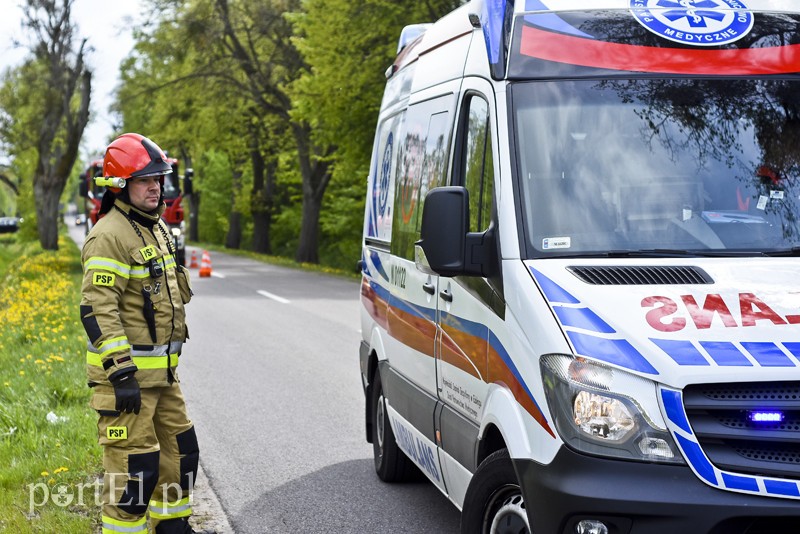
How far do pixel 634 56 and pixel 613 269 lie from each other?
3.55ft

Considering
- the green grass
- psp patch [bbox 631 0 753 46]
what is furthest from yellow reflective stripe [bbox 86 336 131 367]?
psp patch [bbox 631 0 753 46]

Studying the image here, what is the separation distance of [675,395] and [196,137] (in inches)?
1595

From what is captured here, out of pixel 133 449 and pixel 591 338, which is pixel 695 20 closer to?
pixel 591 338

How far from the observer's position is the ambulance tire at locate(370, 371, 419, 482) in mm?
6836

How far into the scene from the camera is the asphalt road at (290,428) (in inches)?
248

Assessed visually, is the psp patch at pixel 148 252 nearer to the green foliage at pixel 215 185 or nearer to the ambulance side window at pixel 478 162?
the ambulance side window at pixel 478 162

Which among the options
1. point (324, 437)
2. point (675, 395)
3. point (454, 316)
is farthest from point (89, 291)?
point (324, 437)

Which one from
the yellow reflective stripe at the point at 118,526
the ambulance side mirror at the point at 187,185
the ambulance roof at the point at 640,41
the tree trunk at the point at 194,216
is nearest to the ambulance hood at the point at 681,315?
the ambulance roof at the point at 640,41

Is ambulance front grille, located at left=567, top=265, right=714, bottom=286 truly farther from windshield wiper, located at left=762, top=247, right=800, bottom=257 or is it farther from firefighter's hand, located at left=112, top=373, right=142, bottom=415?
firefighter's hand, located at left=112, top=373, right=142, bottom=415

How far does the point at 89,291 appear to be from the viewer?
495 cm

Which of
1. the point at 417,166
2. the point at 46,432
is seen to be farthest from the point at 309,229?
the point at 417,166

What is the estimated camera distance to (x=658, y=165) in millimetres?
4621

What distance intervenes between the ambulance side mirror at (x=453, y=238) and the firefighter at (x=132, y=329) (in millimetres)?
1363
